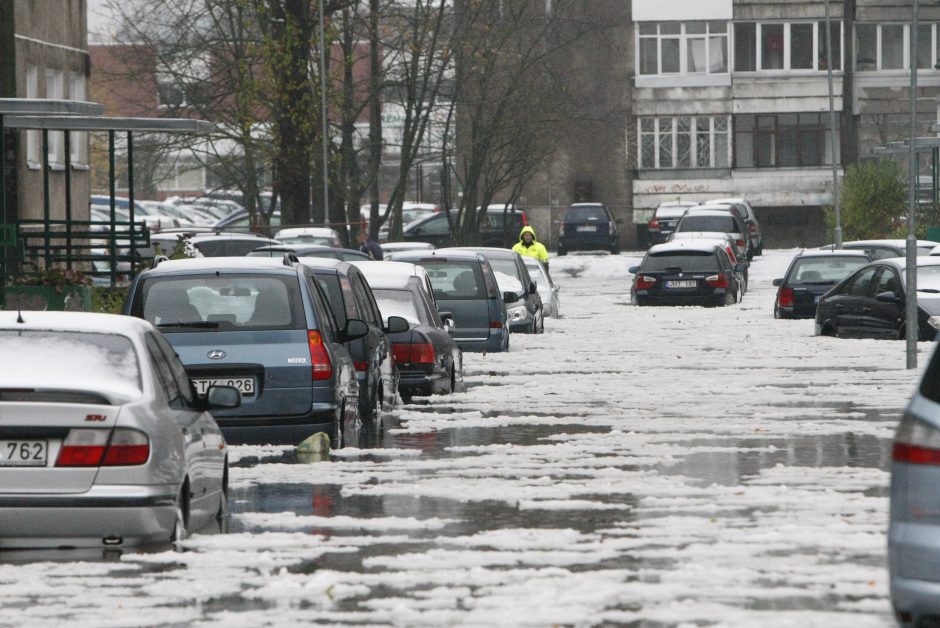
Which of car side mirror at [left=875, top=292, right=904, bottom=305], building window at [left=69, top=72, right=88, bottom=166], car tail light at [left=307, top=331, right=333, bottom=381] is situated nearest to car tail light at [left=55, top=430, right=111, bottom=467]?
car tail light at [left=307, top=331, right=333, bottom=381]

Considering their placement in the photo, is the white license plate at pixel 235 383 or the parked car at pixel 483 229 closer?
the white license plate at pixel 235 383

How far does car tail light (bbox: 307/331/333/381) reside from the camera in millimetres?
14562

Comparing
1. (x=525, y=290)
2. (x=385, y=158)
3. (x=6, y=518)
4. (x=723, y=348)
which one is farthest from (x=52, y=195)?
(x=385, y=158)

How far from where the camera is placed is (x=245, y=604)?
8.63m

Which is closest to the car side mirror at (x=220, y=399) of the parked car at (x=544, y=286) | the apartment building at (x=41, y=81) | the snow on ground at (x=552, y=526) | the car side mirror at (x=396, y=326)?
the snow on ground at (x=552, y=526)

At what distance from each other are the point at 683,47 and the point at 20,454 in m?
74.3

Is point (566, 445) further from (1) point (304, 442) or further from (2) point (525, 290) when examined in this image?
(2) point (525, 290)

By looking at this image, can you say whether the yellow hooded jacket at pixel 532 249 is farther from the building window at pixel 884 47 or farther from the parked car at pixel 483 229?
the building window at pixel 884 47

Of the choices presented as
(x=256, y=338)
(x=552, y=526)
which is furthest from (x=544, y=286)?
(x=552, y=526)

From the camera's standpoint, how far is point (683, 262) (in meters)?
43.6

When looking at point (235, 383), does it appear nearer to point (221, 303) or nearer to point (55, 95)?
point (221, 303)

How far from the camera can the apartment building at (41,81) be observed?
116 feet

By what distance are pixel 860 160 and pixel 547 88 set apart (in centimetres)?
2371

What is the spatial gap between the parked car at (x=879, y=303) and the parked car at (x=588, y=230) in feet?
122
